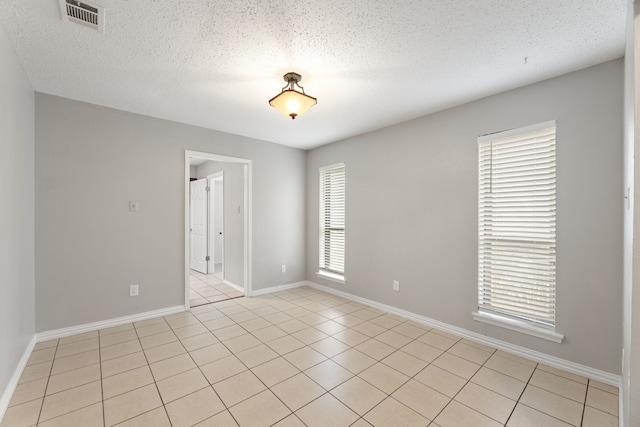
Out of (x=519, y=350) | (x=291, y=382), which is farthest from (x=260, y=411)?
(x=519, y=350)

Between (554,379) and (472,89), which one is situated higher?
(472,89)

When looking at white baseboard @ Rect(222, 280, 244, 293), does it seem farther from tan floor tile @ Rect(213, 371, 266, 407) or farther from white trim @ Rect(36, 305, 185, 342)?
tan floor tile @ Rect(213, 371, 266, 407)

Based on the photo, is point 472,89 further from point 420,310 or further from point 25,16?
point 25,16

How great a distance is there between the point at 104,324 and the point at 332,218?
3.30m

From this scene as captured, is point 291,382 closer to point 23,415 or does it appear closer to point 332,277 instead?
point 23,415

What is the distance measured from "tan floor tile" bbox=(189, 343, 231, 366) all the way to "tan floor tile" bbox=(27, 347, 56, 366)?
1.24m

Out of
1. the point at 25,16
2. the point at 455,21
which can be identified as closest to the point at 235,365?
the point at 25,16

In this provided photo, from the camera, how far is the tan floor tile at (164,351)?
2538mm

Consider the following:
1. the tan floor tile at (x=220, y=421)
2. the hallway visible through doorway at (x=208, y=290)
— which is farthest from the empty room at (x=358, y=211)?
the hallway visible through doorway at (x=208, y=290)

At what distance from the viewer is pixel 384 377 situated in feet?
7.38

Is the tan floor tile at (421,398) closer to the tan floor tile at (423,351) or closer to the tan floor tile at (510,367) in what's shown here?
the tan floor tile at (423,351)

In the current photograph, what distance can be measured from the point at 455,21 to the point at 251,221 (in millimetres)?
3597

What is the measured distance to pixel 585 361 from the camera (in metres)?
2.24

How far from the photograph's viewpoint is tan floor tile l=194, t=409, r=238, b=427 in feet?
5.67
